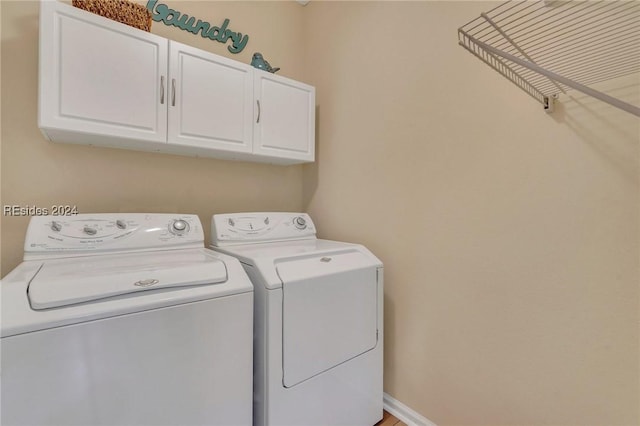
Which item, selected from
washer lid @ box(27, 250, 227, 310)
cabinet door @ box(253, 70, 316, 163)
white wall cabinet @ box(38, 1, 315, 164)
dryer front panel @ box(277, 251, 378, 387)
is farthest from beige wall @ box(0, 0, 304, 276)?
dryer front panel @ box(277, 251, 378, 387)

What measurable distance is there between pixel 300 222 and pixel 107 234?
3.56 ft

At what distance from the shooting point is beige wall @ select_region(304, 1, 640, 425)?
1060 mm

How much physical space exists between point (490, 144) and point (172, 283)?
4.77 feet

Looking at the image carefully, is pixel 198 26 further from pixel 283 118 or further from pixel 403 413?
pixel 403 413

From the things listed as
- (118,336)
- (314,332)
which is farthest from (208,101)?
(314,332)

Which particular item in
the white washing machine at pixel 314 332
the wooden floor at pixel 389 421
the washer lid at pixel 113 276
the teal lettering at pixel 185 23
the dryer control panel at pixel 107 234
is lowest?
the wooden floor at pixel 389 421

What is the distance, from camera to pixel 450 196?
1.50m

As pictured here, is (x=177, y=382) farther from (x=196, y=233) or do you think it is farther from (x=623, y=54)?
(x=623, y=54)

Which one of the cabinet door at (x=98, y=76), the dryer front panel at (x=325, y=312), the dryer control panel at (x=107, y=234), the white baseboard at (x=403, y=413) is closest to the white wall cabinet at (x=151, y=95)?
the cabinet door at (x=98, y=76)

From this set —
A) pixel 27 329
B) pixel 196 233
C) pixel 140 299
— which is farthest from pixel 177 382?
pixel 196 233

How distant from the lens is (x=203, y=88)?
5.17ft

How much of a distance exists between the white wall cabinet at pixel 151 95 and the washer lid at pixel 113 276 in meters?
0.57

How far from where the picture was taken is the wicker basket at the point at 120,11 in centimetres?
131

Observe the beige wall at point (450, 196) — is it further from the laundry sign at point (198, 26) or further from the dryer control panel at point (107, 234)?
the dryer control panel at point (107, 234)
